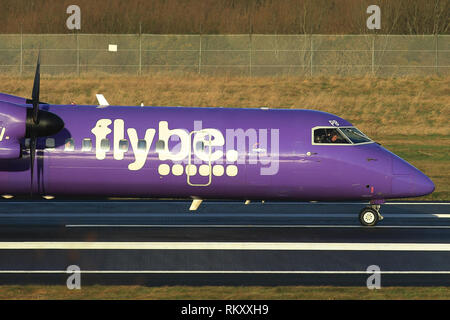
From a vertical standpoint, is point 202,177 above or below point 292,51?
below

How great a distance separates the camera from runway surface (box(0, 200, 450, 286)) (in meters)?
16.5

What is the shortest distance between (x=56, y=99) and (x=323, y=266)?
3498 centimetres

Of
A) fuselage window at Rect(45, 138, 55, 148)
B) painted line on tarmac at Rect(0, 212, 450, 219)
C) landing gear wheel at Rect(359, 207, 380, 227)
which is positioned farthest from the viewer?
painted line on tarmac at Rect(0, 212, 450, 219)

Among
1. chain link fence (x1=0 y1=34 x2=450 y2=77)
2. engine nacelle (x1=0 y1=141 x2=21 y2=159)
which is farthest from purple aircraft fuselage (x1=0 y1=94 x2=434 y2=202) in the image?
chain link fence (x1=0 y1=34 x2=450 y2=77)

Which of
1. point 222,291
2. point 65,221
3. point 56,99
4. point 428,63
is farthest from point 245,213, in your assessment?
point 428,63

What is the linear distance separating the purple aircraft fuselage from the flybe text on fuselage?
0.09 feet

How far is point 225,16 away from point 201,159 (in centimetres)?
4404

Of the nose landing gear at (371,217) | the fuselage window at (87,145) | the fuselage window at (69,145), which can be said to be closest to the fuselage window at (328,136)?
the nose landing gear at (371,217)

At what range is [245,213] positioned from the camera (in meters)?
25.6

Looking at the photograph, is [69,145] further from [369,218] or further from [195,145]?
[369,218]

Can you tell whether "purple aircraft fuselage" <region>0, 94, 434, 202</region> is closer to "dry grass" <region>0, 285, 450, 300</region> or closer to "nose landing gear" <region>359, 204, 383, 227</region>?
"nose landing gear" <region>359, 204, 383, 227</region>
